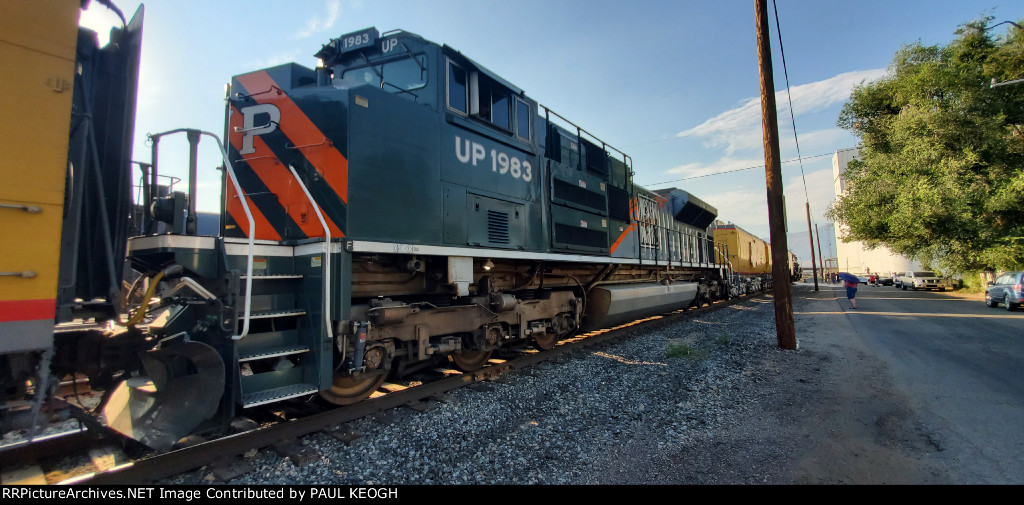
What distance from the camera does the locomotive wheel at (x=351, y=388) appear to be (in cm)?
404

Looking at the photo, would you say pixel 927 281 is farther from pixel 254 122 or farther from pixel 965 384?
pixel 254 122

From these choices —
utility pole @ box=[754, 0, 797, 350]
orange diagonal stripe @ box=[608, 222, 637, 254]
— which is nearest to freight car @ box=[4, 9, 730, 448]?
orange diagonal stripe @ box=[608, 222, 637, 254]

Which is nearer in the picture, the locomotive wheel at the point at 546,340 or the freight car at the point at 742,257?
the locomotive wheel at the point at 546,340

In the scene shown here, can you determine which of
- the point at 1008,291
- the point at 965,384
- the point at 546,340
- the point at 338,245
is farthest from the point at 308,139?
the point at 1008,291

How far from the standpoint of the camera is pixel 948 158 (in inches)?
828

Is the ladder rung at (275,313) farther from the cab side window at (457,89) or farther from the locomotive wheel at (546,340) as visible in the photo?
the locomotive wheel at (546,340)

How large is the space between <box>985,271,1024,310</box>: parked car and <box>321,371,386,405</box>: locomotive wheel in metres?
19.6

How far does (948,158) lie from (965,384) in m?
22.7

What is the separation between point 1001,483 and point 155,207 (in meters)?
5.95

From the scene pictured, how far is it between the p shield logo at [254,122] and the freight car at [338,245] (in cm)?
2

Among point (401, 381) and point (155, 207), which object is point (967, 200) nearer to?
point (401, 381)

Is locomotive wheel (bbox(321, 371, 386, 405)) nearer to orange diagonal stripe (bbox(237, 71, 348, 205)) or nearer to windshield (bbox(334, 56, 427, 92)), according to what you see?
orange diagonal stripe (bbox(237, 71, 348, 205))

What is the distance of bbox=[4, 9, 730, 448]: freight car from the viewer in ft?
10.3

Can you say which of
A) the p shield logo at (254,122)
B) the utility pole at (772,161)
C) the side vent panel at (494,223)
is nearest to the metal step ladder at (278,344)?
the p shield logo at (254,122)
